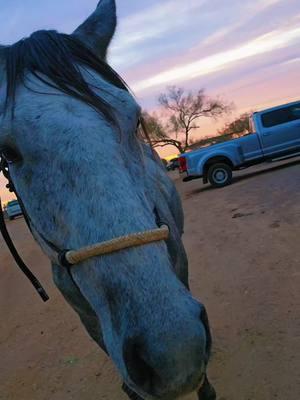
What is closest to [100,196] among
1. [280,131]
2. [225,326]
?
[225,326]

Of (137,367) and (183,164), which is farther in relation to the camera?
(183,164)

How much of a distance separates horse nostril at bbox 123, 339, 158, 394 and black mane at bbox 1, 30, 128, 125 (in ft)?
3.41

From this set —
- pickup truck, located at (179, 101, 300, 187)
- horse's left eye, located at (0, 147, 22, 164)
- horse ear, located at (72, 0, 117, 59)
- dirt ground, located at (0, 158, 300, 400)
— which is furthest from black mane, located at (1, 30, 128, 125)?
pickup truck, located at (179, 101, 300, 187)

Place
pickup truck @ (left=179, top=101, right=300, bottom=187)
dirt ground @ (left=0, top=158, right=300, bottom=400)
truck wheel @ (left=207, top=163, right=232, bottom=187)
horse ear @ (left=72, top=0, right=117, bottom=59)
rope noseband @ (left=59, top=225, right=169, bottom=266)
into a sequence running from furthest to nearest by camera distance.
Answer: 1. truck wheel @ (left=207, top=163, right=232, bottom=187)
2. pickup truck @ (left=179, top=101, right=300, bottom=187)
3. dirt ground @ (left=0, top=158, right=300, bottom=400)
4. horse ear @ (left=72, top=0, right=117, bottom=59)
5. rope noseband @ (left=59, top=225, right=169, bottom=266)

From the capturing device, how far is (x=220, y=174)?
16094 mm

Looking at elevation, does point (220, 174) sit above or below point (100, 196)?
below

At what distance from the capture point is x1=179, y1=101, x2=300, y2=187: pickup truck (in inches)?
617

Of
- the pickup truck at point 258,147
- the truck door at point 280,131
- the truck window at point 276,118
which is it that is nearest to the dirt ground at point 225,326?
the pickup truck at point 258,147

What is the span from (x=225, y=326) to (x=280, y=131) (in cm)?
1245

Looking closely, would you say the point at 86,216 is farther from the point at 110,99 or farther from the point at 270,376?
the point at 270,376

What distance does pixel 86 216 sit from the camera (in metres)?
1.74

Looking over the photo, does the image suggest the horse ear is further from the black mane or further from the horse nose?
the horse nose

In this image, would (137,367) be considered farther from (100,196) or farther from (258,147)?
(258,147)

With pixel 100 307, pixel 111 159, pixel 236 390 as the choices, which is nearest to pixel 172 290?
pixel 100 307
